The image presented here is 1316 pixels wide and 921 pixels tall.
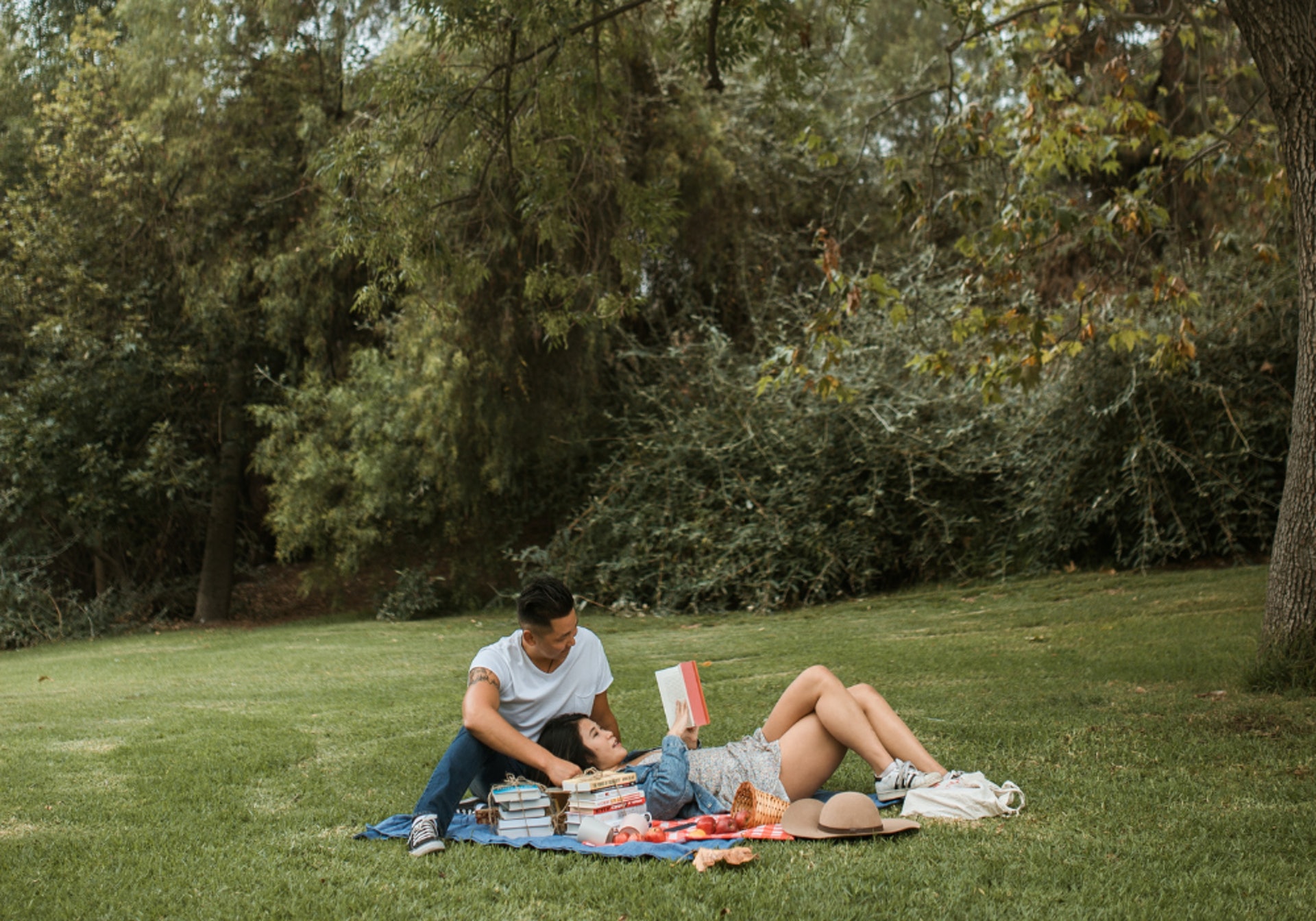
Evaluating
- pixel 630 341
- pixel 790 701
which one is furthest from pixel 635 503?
pixel 790 701

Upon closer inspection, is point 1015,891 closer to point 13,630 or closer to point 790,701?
point 790,701

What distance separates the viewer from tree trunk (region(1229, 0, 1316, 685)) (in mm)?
5051

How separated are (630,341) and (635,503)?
1.92 meters

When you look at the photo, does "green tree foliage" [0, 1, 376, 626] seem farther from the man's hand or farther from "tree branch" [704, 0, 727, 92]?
the man's hand

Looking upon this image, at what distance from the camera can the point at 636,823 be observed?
365 centimetres

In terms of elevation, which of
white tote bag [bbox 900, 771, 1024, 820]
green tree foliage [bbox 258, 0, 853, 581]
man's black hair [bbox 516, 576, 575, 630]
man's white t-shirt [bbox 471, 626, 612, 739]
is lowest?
white tote bag [bbox 900, 771, 1024, 820]

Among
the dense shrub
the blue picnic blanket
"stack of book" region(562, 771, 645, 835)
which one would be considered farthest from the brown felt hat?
the dense shrub

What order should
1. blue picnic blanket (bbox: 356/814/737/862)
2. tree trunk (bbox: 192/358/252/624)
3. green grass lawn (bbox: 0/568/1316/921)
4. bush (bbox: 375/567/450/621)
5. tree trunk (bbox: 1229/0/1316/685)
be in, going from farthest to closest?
tree trunk (bbox: 192/358/252/624)
bush (bbox: 375/567/450/621)
tree trunk (bbox: 1229/0/1316/685)
blue picnic blanket (bbox: 356/814/737/862)
green grass lawn (bbox: 0/568/1316/921)

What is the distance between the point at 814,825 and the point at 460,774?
4.03 feet

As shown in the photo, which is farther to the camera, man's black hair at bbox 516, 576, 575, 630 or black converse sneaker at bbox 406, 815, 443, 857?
man's black hair at bbox 516, 576, 575, 630

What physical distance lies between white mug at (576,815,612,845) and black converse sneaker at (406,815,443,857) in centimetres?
46

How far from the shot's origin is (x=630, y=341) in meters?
12.6

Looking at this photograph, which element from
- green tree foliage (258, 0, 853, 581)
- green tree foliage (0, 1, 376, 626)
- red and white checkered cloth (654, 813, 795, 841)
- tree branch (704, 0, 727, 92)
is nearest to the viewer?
red and white checkered cloth (654, 813, 795, 841)

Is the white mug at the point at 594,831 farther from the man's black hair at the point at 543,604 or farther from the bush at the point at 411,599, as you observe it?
the bush at the point at 411,599
